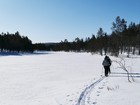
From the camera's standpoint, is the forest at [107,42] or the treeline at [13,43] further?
the treeline at [13,43]

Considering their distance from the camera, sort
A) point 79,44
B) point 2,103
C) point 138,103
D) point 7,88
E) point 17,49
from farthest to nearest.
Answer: point 79,44
point 17,49
point 7,88
point 2,103
point 138,103

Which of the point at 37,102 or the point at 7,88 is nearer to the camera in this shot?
the point at 37,102

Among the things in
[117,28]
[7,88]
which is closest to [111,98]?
[7,88]

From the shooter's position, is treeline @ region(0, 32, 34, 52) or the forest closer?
the forest

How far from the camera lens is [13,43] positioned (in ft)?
350

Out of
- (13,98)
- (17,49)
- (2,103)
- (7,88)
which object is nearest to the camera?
(2,103)

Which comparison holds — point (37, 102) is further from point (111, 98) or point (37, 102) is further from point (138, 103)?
point (138, 103)

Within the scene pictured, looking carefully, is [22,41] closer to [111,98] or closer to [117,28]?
[117,28]

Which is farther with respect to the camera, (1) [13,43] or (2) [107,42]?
(1) [13,43]

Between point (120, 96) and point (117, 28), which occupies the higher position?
point (117, 28)

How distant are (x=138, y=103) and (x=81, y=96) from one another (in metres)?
2.74

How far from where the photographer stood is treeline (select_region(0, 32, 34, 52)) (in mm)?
101269

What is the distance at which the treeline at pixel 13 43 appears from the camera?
101269mm

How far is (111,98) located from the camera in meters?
10.7
